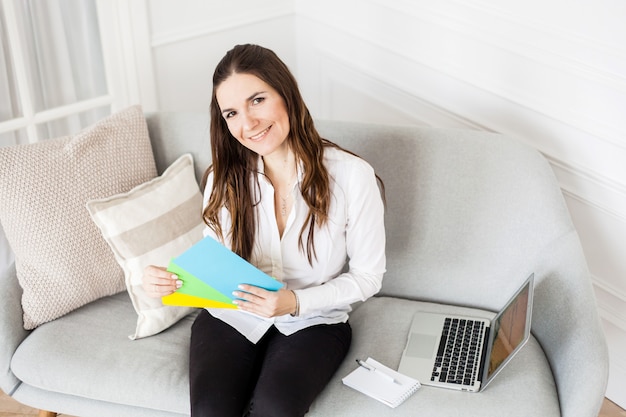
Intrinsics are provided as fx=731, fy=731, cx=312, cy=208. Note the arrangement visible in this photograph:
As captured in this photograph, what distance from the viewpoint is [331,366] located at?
174 centimetres

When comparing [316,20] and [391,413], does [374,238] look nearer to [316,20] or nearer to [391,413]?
[391,413]

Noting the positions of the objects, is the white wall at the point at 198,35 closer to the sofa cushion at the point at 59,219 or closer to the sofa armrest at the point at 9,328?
the sofa cushion at the point at 59,219

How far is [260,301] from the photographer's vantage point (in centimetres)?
165

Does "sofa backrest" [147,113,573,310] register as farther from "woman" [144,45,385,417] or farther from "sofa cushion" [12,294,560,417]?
"woman" [144,45,385,417]

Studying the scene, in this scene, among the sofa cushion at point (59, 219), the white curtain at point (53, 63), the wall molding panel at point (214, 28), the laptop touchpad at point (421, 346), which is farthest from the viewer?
the wall molding panel at point (214, 28)

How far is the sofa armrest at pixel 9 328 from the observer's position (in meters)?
1.87

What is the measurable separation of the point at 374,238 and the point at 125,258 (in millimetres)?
693

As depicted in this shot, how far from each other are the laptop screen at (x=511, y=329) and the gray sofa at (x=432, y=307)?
0.06 metres

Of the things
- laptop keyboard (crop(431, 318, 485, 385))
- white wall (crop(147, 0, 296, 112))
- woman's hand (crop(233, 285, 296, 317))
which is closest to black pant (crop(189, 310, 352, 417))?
woman's hand (crop(233, 285, 296, 317))

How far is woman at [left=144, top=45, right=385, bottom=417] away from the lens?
1666 millimetres

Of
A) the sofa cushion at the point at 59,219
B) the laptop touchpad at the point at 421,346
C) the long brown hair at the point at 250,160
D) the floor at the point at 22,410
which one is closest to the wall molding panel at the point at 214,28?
the sofa cushion at the point at 59,219

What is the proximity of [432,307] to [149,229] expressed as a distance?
0.81 m

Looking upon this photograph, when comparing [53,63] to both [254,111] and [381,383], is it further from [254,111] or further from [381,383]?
[381,383]

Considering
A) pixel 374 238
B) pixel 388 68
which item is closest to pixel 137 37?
pixel 388 68
